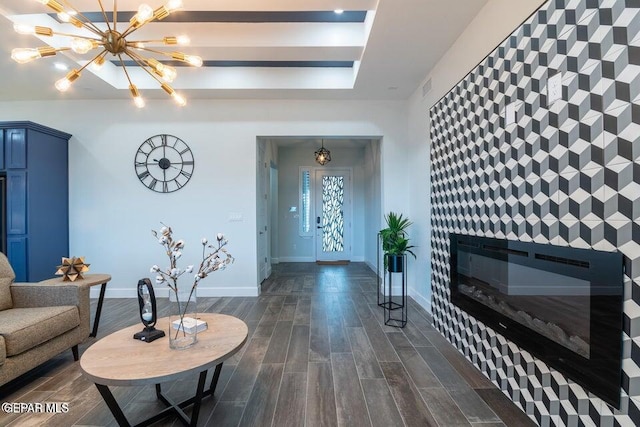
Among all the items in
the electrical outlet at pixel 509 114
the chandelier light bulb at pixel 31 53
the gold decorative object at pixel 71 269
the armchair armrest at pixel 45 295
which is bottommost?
the armchair armrest at pixel 45 295

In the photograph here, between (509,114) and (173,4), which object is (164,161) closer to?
(173,4)

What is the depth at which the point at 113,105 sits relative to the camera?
4.60m

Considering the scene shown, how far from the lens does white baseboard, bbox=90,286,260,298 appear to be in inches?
181

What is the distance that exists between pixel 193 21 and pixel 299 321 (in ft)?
11.4

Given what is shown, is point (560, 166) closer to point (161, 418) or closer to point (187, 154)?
point (161, 418)

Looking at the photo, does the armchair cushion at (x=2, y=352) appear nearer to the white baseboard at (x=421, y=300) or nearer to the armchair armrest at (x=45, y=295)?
the armchair armrest at (x=45, y=295)

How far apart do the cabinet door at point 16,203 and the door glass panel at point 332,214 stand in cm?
554

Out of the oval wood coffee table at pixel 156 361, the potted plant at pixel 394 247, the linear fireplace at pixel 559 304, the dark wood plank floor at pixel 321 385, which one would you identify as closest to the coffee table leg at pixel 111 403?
the oval wood coffee table at pixel 156 361

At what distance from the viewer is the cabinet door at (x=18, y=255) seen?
379 cm

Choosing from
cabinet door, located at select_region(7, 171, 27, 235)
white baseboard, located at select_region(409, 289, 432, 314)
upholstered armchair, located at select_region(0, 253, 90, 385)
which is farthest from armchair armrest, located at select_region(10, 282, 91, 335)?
white baseboard, located at select_region(409, 289, 432, 314)

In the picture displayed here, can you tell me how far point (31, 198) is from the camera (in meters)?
3.92

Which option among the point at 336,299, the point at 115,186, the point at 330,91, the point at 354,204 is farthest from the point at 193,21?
the point at 354,204

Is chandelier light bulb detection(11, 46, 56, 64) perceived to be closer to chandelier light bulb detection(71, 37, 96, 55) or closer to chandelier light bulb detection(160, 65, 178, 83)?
chandelier light bulb detection(71, 37, 96, 55)

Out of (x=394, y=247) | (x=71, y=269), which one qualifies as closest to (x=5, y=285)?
(x=71, y=269)
